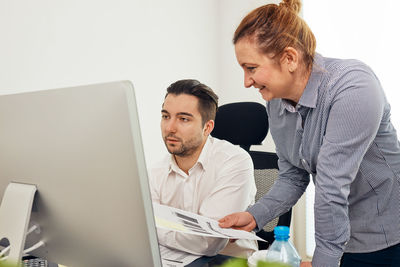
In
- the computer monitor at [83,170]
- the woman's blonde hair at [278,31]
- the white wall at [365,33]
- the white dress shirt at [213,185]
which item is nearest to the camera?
the computer monitor at [83,170]

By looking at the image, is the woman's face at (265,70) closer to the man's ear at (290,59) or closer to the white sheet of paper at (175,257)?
the man's ear at (290,59)

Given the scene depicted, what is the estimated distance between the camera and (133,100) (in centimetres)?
58

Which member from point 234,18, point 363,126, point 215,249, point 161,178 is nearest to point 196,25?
point 234,18

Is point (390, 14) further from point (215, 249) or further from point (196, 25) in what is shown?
point (215, 249)

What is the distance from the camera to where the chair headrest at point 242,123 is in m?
1.66

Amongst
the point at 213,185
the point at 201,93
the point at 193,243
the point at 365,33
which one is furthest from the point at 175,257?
the point at 365,33

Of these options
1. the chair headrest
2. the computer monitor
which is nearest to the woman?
the chair headrest

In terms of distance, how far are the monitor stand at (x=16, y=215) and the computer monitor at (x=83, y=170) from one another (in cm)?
2

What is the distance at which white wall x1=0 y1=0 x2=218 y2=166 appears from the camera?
208cm

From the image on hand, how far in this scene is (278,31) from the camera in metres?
1.04

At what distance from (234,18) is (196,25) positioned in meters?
0.34

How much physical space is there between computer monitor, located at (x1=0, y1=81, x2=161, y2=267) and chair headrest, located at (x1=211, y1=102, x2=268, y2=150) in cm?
106

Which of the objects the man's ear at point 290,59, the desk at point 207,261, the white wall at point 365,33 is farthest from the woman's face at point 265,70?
the white wall at point 365,33

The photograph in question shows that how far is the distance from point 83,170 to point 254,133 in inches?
44.0
